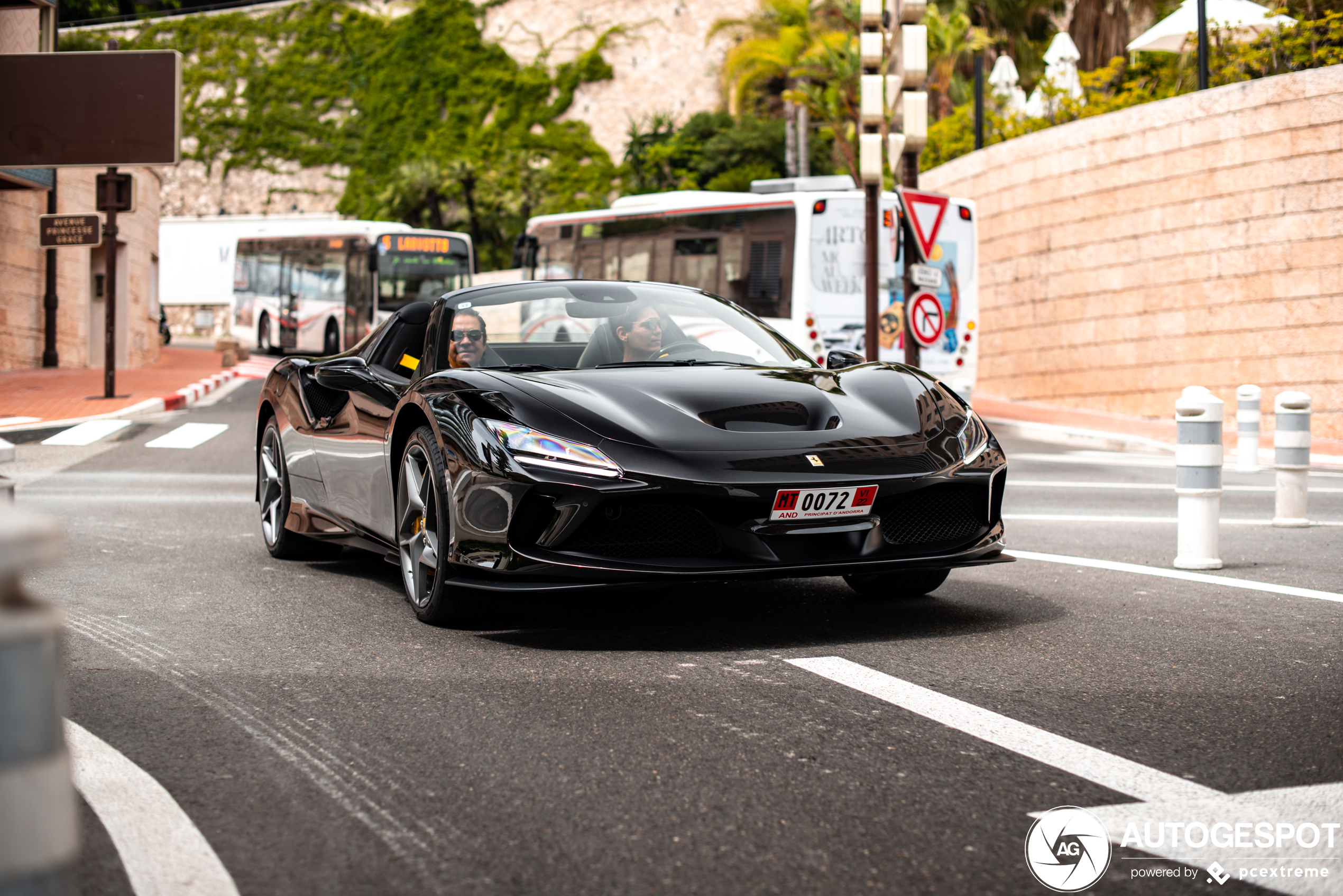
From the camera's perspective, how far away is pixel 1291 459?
8.82 metres

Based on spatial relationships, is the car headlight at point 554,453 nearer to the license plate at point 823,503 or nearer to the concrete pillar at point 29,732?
the license plate at point 823,503

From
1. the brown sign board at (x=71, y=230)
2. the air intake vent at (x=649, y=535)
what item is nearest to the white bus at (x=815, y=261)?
the brown sign board at (x=71, y=230)

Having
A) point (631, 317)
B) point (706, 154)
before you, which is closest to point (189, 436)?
point (631, 317)

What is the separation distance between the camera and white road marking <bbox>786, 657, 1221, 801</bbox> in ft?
10.4

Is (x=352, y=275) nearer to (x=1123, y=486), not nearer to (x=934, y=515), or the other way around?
(x=1123, y=486)

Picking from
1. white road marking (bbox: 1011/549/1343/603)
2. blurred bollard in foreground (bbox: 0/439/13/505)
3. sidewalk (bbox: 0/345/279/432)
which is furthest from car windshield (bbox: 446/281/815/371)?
sidewalk (bbox: 0/345/279/432)

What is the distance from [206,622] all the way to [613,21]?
61177 millimetres

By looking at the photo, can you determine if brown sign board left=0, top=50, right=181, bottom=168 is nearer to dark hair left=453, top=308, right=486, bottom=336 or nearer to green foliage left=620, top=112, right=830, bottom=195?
dark hair left=453, top=308, right=486, bottom=336

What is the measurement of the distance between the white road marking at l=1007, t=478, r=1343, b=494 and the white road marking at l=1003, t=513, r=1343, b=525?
2131 millimetres

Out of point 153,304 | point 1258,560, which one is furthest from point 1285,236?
point 153,304

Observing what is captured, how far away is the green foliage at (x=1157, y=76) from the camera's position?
774 inches

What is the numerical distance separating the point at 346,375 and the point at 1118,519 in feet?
17.3

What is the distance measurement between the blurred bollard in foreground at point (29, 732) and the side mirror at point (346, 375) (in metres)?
4.78

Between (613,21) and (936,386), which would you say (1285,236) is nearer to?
(936,386)
